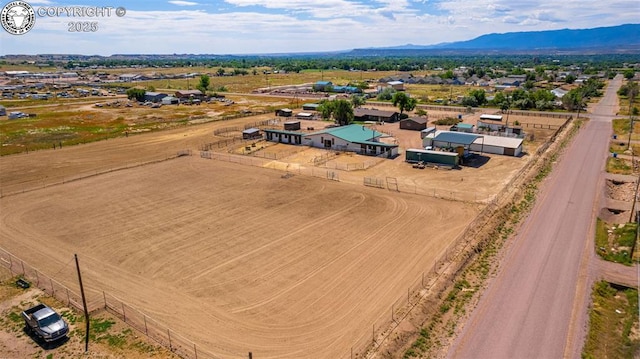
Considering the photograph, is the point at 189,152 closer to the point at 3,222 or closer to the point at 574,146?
the point at 3,222

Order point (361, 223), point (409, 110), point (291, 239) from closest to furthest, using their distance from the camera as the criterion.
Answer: point (291, 239) < point (361, 223) < point (409, 110)

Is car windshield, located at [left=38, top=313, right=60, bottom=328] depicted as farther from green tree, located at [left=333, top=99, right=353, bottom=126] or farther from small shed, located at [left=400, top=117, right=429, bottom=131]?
small shed, located at [left=400, top=117, right=429, bottom=131]

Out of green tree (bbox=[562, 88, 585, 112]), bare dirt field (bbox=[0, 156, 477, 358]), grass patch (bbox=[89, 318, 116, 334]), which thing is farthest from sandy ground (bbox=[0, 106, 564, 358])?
green tree (bbox=[562, 88, 585, 112])

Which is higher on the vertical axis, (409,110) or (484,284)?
(409,110)

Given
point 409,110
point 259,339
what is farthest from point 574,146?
point 259,339

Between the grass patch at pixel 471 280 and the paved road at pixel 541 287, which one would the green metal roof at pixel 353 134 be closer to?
the grass patch at pixel 471 280

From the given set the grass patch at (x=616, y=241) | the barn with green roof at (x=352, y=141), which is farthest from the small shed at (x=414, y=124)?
the grass patch at (x=616, y=241)
